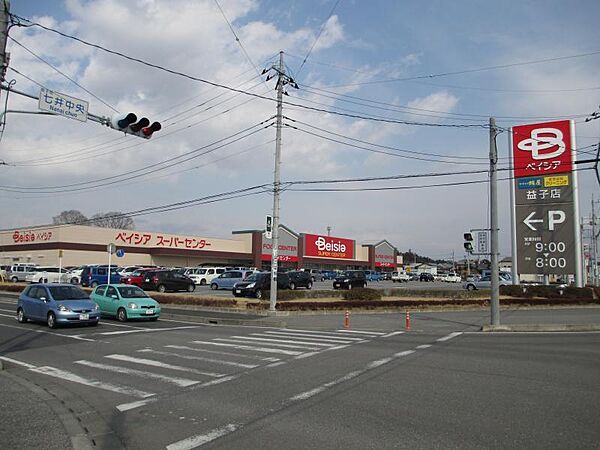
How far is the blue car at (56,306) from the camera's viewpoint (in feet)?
54.7

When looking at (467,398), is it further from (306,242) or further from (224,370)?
(306,242)

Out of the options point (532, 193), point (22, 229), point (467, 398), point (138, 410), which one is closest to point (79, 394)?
point (138, 410)

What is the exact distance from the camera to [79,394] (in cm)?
802

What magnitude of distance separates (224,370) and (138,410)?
307 centimetres

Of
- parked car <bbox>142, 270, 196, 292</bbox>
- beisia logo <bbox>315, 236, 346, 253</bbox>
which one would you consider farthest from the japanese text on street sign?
beisia logo <bbox>315, 236, 346, 253</bbox>

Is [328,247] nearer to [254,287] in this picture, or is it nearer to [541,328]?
[254,287]

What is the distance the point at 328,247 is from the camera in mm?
84125

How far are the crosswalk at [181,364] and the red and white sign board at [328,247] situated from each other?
64079 mm

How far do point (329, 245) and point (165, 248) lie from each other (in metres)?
29.8

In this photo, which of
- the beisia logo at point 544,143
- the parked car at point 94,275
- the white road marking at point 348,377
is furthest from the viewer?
the parked car at point 94,275

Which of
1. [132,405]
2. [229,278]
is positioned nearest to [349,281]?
[229,278]

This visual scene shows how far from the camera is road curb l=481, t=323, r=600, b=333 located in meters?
18.1

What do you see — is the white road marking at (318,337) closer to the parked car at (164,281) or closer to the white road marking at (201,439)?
the white road marking at (201,439)

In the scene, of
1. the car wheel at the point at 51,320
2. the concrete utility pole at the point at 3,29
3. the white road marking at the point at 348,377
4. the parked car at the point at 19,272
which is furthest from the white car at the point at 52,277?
the white road marking at the point at 348,377
